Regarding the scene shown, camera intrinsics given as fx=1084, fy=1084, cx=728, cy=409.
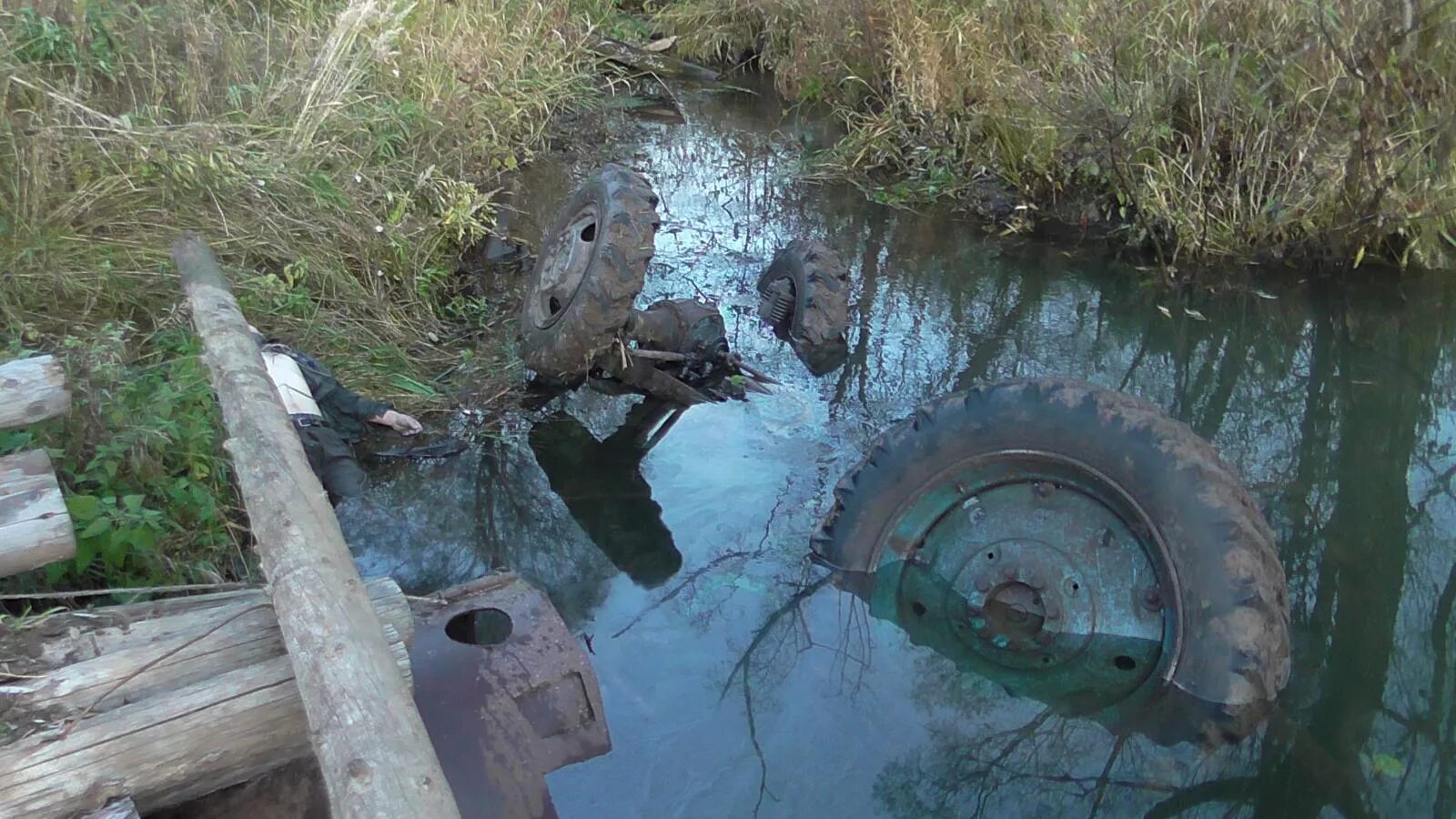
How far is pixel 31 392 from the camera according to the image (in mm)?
3479

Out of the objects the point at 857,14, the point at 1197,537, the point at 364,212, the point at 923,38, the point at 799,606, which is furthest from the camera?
the point at 857,14

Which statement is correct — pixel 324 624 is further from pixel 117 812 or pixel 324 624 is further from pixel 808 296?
pixel 808 296

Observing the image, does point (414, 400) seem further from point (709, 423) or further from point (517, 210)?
point (517, 210)

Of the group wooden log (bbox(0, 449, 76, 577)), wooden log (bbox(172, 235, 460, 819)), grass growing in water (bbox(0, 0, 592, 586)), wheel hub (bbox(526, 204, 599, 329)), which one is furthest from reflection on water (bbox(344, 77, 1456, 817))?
wooden log (bbox(0, 449, 76, 577))

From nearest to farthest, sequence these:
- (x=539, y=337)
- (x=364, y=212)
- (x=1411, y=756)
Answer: (x=1411, y=756)
(x=539, y=337)
(x=364, y=212)

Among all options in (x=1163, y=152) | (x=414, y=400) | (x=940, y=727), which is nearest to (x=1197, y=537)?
(x=940, y=727)

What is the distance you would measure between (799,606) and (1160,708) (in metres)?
1.36

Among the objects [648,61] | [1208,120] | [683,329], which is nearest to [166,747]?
[683,329]

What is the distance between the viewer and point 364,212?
6.74 metres

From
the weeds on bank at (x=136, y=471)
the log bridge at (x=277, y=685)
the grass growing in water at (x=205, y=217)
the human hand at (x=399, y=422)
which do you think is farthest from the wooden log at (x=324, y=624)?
the human hand at (x=399, y=422)

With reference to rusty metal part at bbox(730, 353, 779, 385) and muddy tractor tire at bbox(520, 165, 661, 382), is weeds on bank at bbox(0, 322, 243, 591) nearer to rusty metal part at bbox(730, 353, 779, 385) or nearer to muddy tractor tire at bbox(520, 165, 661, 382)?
muddy tractor tire at bbox(520, 165, 661, 382)

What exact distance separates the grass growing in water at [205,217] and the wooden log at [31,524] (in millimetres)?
391

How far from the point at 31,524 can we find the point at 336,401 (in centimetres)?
233

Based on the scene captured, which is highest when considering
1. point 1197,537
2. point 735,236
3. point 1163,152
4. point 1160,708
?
point 1163,152
